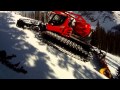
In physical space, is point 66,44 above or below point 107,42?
above

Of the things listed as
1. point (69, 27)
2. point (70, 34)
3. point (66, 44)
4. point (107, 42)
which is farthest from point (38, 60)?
point (107, 42)

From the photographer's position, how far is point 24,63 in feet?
23.2

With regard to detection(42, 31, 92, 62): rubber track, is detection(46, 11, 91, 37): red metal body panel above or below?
above

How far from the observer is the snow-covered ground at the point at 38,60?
6.70 meters

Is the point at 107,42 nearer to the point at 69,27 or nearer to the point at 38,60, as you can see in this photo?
the point at 69,27

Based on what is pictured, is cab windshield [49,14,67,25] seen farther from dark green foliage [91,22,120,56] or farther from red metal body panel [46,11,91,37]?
dark green foliage [91,22,120,56]

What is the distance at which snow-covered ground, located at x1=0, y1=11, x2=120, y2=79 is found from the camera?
670 cm

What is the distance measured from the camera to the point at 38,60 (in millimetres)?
7668

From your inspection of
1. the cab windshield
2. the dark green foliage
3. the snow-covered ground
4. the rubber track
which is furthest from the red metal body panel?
the dark green foliage

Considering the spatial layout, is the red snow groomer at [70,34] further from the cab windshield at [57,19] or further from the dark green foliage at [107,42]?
the dark green foliage at [107,42]
